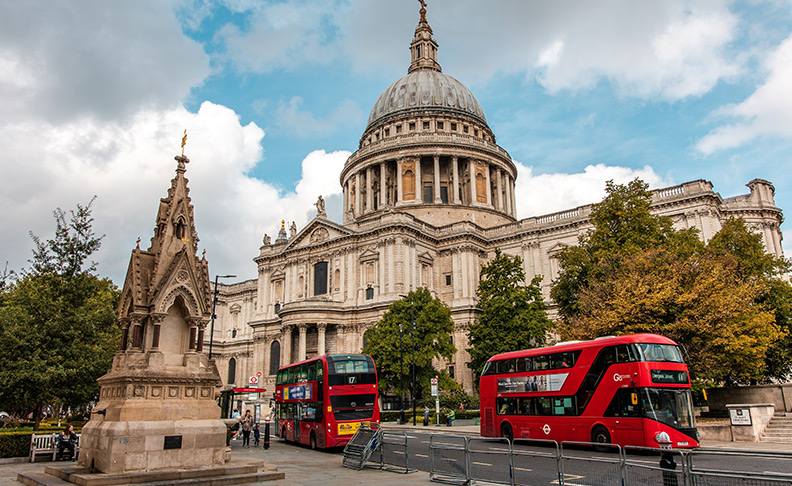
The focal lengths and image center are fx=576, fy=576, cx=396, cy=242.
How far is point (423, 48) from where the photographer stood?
8900 centimetres

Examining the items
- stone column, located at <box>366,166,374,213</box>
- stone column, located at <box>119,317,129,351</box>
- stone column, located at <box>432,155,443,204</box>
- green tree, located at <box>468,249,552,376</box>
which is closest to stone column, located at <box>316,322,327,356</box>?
green tree, located at <box>468,249,552,376</box>

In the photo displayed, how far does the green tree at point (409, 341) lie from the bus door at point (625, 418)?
76.3 ft

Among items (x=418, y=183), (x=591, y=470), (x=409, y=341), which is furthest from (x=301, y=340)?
(x=591, y=470)

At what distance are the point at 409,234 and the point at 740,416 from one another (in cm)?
3664

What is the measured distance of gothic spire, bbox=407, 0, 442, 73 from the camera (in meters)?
87.9

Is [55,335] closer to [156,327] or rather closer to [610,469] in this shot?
[156,327]

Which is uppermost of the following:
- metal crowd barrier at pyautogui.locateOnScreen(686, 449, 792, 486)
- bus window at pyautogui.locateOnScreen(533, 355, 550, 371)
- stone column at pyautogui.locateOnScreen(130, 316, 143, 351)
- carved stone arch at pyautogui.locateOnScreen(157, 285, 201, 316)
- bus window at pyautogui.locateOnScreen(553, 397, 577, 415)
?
carved stone arch at pyautogui.locateOnScreen(157, 285, 201, 316)

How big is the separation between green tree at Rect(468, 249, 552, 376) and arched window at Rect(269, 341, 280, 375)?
26459 mm

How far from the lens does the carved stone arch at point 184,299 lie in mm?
15279

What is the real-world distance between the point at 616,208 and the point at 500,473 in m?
24.0

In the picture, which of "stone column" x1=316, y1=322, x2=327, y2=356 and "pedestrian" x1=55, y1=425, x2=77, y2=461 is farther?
"stone column" x1=316, y1=322, x2=327, y2=356

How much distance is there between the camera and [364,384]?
1009 inches

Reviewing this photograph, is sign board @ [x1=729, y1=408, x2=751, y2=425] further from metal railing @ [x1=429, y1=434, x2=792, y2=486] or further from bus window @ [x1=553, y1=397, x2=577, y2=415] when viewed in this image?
bus window @ [x1=553, y1=397, x2=577, y2=415]

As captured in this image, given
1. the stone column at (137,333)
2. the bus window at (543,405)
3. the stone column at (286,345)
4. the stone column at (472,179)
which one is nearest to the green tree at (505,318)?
the bus window at (543,405)
